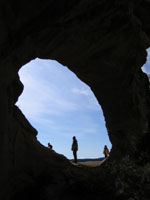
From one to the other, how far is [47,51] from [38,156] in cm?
467

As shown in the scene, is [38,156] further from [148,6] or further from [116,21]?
[148,6]

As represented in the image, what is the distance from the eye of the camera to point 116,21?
30.3ft

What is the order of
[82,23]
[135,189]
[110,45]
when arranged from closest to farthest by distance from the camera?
1. [135,189]
2. [82,23]
3. [110,45]

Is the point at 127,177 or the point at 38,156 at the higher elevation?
the point at 38,156

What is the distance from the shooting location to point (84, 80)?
12.5 m

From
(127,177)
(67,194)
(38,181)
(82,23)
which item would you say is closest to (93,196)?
(67,194)

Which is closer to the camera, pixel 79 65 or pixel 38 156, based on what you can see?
pixel 38 156

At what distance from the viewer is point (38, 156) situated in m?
9.45

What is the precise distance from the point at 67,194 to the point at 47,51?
219 inches

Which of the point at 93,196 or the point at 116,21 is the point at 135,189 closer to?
the point at 93,196

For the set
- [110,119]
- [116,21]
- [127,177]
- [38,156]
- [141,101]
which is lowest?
[127,177]

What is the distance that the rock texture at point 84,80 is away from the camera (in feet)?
22.0

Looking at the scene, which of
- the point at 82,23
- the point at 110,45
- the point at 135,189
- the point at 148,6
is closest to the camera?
the point at 135,189

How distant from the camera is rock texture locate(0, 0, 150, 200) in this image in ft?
22.0
